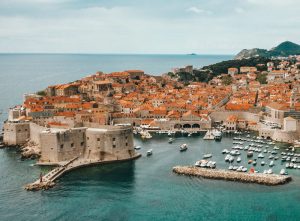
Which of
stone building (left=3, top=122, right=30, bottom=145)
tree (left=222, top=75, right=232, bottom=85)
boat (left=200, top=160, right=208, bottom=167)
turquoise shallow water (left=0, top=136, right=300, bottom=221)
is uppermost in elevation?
tree (left=222, top=75, right=232, bottom=85)

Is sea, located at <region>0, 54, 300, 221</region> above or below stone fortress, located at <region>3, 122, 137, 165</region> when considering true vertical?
below

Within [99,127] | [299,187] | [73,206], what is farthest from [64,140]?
[299,187]

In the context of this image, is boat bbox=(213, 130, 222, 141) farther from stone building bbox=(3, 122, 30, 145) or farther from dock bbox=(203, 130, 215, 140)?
stone building bbox=(3, 122, 30, 145)

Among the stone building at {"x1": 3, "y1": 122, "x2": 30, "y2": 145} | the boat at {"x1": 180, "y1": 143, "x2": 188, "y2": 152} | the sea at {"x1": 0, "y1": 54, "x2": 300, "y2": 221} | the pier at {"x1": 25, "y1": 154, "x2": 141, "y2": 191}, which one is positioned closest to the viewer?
the sea at {"x1": 0, "y1": 54, "x2": 300, "y2": 221}

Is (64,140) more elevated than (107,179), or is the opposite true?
(64,140)

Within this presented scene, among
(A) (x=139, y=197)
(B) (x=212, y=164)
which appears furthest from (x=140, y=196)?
(B) (x=212, y=164)

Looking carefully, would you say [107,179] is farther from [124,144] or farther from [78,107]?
[78,107]

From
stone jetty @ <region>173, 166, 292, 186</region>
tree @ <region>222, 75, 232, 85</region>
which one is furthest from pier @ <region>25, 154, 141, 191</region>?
tree @ <region>222, 75, 232, 85</region>

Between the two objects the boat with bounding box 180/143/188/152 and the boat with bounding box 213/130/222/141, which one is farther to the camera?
the boat with bounding box 213/130/222/141
